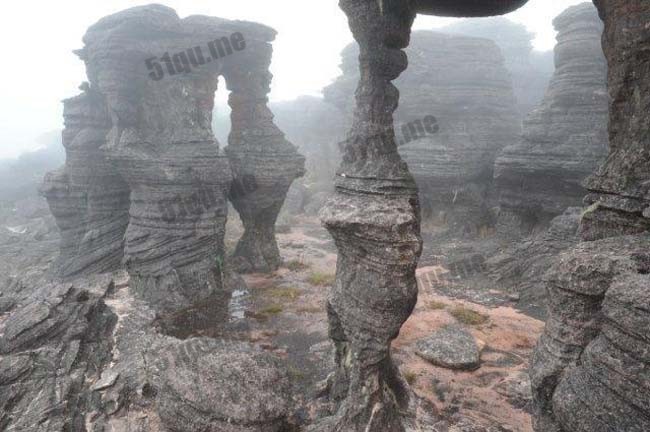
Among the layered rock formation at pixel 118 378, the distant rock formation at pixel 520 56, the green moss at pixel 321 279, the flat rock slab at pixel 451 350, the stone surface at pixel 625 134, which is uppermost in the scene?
the distant rock formation at pixel 520 56

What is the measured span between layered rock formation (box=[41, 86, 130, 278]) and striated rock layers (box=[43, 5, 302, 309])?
5 cm

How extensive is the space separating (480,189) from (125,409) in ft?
67.7

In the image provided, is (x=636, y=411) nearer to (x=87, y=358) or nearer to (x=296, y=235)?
(x=87, y=358)

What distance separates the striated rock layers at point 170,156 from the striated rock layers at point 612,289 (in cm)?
1208

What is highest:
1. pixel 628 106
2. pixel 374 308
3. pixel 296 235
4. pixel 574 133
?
pixel 628 106

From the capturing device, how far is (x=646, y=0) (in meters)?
4.62

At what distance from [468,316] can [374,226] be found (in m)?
7.52

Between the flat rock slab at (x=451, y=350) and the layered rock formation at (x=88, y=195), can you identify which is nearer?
the flat rock slab at (x=451, y=350)

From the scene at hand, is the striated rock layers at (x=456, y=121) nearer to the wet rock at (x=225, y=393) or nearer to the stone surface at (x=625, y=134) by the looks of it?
the stone surface at (x=625, y=134)

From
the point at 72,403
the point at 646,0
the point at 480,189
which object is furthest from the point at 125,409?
the point at 480,189

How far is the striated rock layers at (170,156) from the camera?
14.7m

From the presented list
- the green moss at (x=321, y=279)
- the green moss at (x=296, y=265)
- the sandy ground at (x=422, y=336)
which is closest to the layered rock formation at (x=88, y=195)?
the sandy ground at (x=422, y=336)

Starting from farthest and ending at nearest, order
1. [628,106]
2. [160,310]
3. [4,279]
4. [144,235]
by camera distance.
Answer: [4,279] → [144,235] → [160,310] → [628,106]

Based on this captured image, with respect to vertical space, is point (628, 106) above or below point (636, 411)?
above
